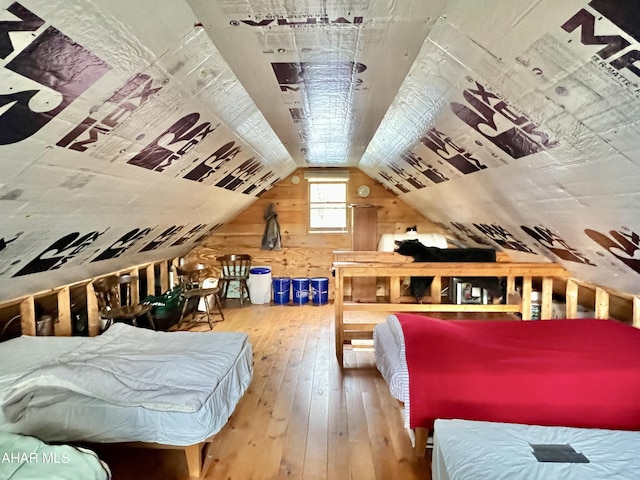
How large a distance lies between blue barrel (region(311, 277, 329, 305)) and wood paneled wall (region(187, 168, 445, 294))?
0.33 meters

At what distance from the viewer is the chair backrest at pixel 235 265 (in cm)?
561

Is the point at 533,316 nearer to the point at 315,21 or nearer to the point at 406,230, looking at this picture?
the point at 406,230

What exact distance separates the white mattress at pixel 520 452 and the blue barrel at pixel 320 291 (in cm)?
389

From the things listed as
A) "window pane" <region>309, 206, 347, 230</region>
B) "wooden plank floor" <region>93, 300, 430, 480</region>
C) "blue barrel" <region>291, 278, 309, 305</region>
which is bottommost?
"wooden plank floor" <region>93, 300, 430, 480</region>

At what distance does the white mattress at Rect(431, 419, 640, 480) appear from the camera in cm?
127

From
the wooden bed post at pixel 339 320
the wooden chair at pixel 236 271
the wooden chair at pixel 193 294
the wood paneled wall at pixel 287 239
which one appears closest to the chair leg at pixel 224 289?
the wooden chair at pixel 236 271

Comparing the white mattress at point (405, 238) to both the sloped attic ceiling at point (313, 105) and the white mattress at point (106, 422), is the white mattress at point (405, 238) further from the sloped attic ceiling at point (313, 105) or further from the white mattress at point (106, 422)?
the white mattress at point (106, 422)

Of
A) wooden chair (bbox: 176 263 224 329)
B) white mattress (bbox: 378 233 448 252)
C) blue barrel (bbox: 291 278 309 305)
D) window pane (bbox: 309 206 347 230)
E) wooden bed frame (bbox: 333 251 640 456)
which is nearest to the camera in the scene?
wooden bed frame (bbox: 333 251 640 456)

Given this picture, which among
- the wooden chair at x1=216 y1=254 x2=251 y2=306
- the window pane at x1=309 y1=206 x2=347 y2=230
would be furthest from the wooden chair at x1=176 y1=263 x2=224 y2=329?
the window pane at x1=309 y1=206 x2=347 y2=230

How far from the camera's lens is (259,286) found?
5562 millimetres

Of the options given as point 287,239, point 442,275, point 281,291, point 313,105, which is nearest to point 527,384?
point 442,275

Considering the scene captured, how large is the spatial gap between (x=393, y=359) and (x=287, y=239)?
396 cm

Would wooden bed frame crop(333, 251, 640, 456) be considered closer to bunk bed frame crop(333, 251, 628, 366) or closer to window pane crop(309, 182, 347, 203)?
bunk bed frame crop(333, 251, 628, 366)

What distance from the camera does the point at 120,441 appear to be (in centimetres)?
178
